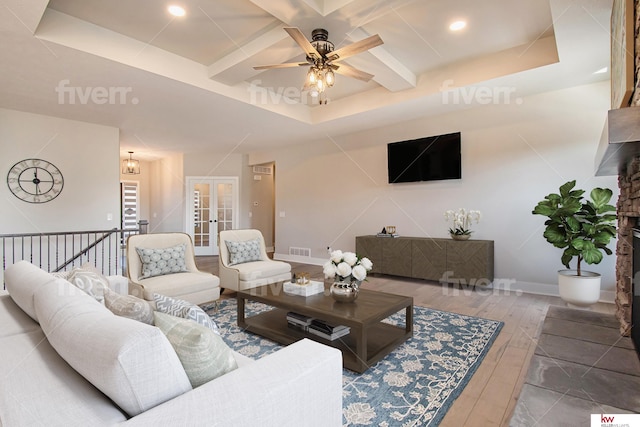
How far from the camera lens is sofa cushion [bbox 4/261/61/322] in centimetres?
150

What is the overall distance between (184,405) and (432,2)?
11.1ft

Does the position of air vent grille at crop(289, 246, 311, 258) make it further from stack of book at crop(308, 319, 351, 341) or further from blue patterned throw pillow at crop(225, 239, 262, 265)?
stack of book at crop(308, 319, 351, 341)

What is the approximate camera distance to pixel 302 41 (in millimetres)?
2660

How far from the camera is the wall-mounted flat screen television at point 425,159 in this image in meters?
5.02

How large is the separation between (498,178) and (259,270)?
3620mm

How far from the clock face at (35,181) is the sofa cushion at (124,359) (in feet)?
17.3

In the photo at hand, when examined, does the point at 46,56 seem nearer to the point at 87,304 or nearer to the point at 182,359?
the point at 87,304

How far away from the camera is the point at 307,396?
105 cm

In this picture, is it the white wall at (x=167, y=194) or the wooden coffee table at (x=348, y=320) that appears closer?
the wooden coffee table at (x=348, y=320)

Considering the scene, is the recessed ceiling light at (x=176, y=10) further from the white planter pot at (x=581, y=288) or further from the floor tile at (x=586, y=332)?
the white planter pot at (x=581, y=288)

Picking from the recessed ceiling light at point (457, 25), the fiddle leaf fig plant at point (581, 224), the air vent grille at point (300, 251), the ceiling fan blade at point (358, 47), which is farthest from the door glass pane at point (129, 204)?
the fiddle leaf fig plant at point (581, 224)

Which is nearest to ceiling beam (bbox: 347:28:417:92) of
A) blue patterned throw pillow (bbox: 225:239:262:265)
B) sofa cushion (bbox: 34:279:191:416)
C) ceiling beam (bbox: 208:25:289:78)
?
ceiling beam (bbox: 208:25:289:78)

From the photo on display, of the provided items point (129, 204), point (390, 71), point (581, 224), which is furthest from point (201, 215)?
point (581, 224)

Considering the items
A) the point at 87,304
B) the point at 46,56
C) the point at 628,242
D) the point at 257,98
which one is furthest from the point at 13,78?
the point at 628,242
